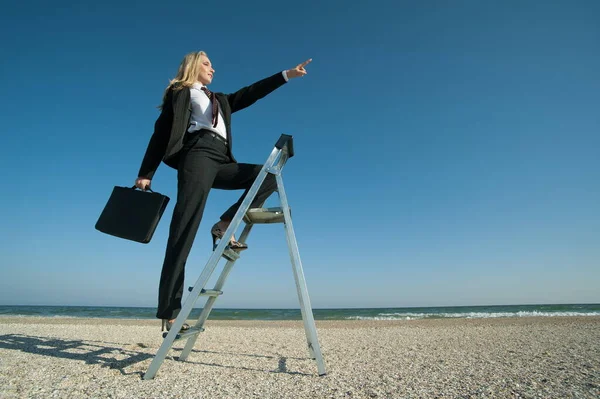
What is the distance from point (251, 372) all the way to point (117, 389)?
1187 mm

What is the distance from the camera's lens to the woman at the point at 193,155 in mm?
2965

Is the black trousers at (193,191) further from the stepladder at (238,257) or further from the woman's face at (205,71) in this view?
the woman's face at (205,71)

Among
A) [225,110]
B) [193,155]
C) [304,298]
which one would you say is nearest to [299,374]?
[304,298]

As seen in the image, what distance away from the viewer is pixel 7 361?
11.6 ft

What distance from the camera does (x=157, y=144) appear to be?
3.41 m

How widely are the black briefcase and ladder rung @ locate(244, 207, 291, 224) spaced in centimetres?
84

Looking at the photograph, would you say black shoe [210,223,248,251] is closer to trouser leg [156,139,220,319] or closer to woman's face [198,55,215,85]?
trouser leg [156,139,220,319]

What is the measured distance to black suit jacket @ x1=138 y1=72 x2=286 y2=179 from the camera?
128 inches

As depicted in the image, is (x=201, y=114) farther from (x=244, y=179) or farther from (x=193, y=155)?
(x=244, y=179)

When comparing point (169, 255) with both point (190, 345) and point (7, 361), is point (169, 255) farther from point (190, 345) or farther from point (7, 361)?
point (7, 361)

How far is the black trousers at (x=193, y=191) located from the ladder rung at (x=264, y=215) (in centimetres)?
13

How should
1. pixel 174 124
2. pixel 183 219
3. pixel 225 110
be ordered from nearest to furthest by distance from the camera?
pixel 183 219, pixel 174 124, pixel 225 110

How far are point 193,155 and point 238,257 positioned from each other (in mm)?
1206

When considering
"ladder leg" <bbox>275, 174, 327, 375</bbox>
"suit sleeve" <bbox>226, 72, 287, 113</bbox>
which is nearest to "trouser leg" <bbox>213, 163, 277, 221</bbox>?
"ladder leg" <bbox>275, 174, 327, 375</bbox>
